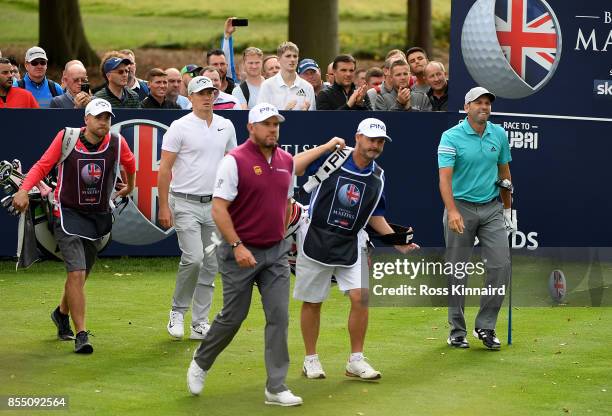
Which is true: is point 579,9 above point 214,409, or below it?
above

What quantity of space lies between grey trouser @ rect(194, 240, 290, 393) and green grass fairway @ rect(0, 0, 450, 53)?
→ 27.5 metres

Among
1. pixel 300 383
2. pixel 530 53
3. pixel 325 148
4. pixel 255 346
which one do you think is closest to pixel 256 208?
pixel 325 148

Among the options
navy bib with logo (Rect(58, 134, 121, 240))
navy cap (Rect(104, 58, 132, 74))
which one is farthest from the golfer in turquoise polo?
navy cap (Rect(104, 58, 132, 74))

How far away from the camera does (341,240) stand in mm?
10469

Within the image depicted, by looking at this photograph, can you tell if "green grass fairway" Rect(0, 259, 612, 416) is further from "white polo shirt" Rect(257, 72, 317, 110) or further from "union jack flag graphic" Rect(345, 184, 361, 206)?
"white polo shirt" Rect(257, 72, 317, 110)

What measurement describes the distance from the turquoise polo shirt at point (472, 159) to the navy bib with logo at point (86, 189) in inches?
112

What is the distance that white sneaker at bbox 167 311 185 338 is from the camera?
12.0 metres

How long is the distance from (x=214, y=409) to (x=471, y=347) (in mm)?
3128

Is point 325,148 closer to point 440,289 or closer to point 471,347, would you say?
point 440,289

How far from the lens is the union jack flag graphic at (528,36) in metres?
15.4

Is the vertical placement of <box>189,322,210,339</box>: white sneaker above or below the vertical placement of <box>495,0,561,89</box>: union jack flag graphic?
below

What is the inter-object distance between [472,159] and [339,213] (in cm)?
184

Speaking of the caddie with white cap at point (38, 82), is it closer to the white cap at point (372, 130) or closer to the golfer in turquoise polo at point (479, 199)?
the golfer in turquoise polo at point (479, 199)

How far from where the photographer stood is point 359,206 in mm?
10430
